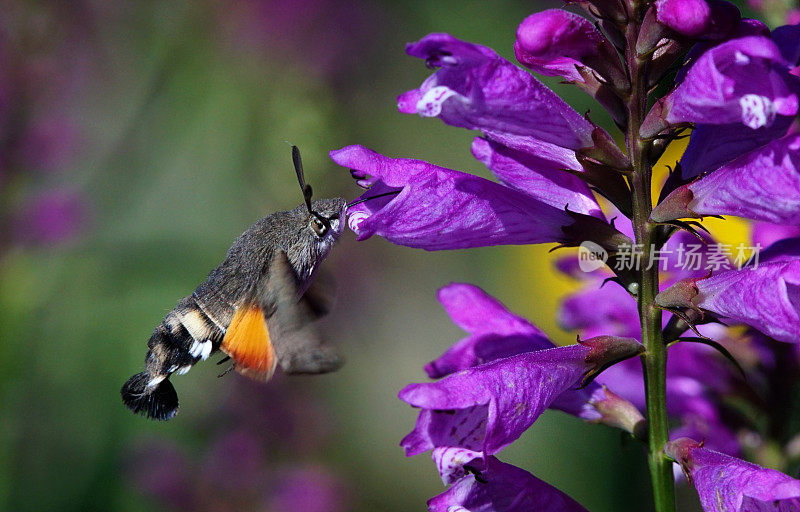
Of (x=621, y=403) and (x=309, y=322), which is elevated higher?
(x=309, y=322)

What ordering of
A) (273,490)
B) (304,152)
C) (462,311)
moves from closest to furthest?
(462,311) → (304,152) → (273,490)

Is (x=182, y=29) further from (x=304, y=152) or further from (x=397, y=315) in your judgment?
(x=397, y=315)

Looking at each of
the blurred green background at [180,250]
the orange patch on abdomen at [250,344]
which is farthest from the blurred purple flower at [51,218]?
the orange patch on abdomen at [250,344]

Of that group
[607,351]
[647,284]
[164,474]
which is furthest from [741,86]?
[164,474]

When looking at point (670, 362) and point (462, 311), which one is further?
point (670, 362)

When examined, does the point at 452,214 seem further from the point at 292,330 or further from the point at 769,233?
the point at 769,233

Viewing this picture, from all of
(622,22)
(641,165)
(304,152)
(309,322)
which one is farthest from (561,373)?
(304,152)

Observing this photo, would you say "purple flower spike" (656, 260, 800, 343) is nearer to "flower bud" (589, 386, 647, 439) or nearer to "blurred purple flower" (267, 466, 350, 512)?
→ "flower bud" (589, 386, 647, 439)
